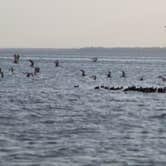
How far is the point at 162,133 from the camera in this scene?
1237 inches

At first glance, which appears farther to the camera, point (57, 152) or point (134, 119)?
point (134, 119)

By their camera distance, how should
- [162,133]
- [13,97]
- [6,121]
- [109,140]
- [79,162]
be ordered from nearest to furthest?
[79,162]
[109,140]
[162,133]
[6,121]
[13,97]

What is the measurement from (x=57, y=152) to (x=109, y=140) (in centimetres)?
359

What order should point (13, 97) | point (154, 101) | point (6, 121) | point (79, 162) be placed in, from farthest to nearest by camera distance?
point (13, 97) → point (154, 101) → point (6, 121) → point (79, 162)

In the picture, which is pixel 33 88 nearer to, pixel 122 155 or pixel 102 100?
pixel 102 100

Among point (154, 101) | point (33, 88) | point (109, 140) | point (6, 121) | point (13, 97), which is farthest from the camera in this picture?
point (33, 88)

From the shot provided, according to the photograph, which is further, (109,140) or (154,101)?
(154,101)

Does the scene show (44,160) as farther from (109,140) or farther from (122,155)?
(109,140)

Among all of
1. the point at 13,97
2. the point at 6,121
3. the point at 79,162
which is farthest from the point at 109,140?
the point at 13,97

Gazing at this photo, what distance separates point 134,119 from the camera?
1483 inches

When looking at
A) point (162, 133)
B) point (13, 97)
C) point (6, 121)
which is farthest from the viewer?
point (13, 97)

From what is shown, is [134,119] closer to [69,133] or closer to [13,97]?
[69,133]

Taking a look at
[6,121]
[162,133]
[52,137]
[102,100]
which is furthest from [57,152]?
[102,100]

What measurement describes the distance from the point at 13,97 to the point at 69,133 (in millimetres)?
22767
